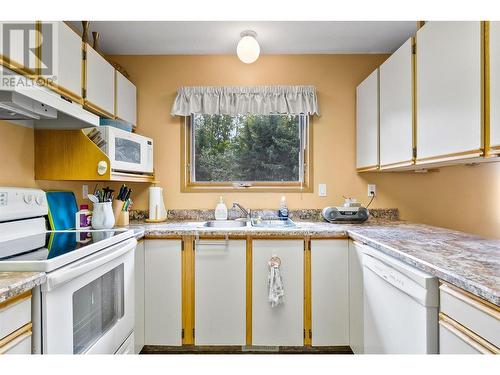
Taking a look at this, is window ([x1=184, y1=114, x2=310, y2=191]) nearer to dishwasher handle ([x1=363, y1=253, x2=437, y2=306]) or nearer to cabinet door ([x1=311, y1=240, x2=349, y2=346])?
cabinet door ([x1=311, y1=240, x2=349, y2=346])

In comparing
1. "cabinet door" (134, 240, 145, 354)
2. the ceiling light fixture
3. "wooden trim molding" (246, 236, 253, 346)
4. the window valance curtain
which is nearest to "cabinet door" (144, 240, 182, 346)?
"cabinet door" (134, 240, 145, 354)

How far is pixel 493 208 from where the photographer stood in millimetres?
1982

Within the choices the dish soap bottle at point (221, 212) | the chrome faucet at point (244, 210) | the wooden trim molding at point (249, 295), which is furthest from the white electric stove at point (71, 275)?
the chrome faucet at point (244, 210)

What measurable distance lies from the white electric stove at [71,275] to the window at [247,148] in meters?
1.11

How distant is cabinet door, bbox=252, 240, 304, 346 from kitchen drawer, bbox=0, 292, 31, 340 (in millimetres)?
1288

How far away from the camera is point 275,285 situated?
77.5 inches

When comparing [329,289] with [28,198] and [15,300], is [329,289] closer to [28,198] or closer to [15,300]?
[15,300]

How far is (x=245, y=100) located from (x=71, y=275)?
6.36 feet
